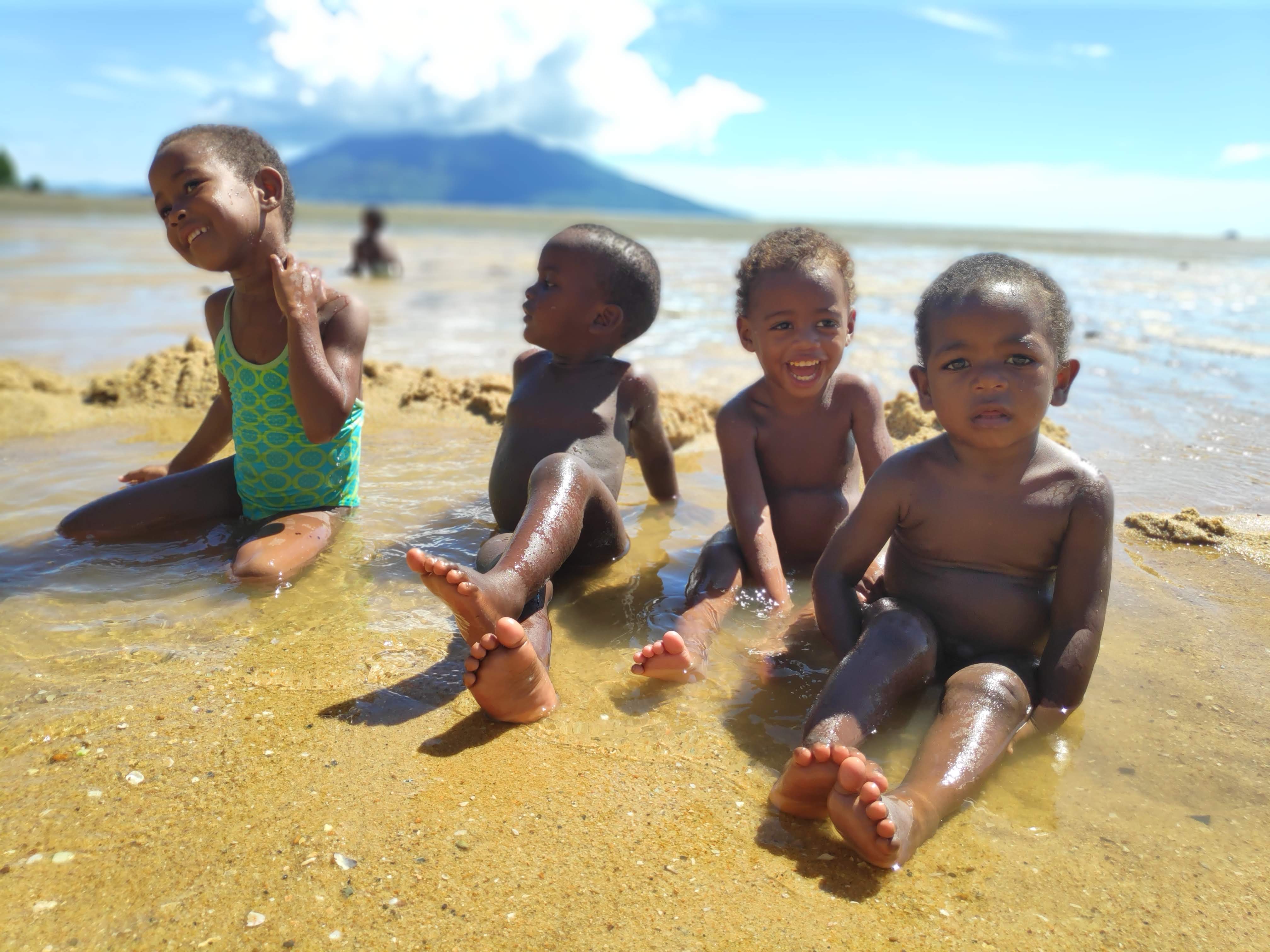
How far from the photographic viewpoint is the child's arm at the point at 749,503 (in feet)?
9.60

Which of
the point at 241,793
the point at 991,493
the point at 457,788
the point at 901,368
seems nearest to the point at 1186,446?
the point at 901,368

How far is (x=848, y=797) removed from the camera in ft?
5.65

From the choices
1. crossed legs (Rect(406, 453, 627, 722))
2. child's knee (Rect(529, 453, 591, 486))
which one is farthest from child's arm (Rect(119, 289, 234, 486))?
child's knee (Rect(529, 453, 591, 486))

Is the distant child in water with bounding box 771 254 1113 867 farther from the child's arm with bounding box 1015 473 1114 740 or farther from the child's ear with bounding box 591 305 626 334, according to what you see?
→ the child's ear with bounding box 591 305 626 334

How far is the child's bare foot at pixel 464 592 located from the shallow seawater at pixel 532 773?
24 cm

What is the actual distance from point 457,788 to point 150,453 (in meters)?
3.41

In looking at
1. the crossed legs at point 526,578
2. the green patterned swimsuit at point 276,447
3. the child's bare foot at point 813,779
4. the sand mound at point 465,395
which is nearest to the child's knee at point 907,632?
the child's bare foot at point 813,779

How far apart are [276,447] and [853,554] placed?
2.08m

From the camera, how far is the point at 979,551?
7.75 feet

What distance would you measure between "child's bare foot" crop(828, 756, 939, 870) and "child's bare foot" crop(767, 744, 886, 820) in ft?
0.05

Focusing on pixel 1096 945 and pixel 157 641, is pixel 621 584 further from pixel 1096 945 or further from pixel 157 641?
pixel 1096 945

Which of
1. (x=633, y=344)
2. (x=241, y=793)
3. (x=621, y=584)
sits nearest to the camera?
(x=241, y=793)

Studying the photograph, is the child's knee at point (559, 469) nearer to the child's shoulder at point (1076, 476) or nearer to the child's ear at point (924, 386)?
the child's ear at point (924, 386)

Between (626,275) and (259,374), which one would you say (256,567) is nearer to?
(259,374)
